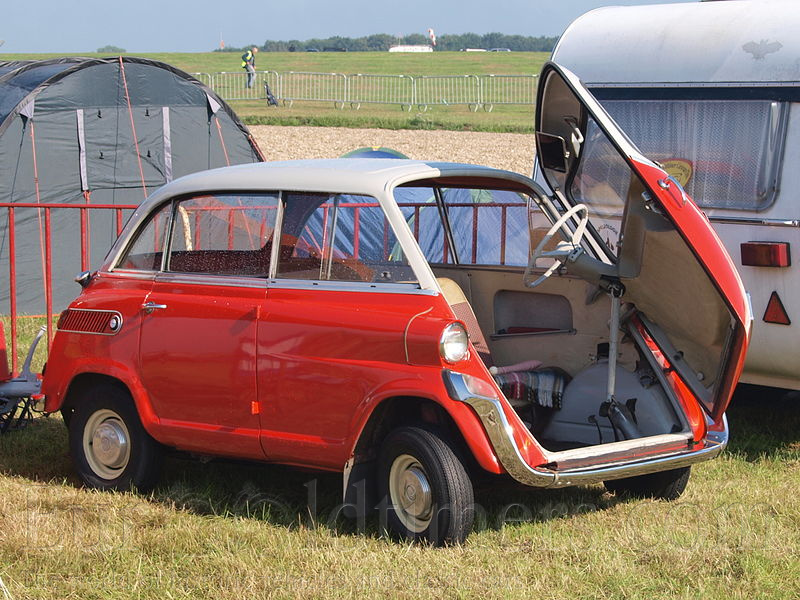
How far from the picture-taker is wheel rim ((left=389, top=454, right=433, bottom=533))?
193 inches

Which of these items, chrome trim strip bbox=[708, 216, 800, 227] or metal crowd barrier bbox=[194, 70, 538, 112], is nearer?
chrome trim strip bbox=[708, 216, 800, 227]

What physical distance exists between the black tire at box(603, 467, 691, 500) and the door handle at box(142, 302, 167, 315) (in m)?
2.52

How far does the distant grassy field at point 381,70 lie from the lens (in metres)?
30.2

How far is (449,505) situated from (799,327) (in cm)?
277

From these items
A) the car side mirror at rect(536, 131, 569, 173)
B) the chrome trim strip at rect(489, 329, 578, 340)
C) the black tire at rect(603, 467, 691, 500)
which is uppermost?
the car side mirror at rect(536, 131, 569, 173)

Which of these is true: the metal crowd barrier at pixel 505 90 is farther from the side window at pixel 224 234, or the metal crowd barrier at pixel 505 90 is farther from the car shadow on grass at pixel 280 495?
the side window at pixel 224 234

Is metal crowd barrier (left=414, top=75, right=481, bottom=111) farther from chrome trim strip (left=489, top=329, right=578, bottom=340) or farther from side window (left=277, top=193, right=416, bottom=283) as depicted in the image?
side window (left=277, top=193, right=416, bottom=283)

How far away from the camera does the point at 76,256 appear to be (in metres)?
11.7

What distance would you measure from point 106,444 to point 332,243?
1.75m

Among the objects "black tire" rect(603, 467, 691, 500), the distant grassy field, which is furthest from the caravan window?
the distant grassy field

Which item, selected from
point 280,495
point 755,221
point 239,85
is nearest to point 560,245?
point 755,221

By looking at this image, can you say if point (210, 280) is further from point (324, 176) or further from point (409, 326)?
point (409, 326)

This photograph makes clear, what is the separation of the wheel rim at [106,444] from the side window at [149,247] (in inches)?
30.7

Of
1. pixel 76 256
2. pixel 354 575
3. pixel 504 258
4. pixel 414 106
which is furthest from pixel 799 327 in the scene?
pixel 414 106
